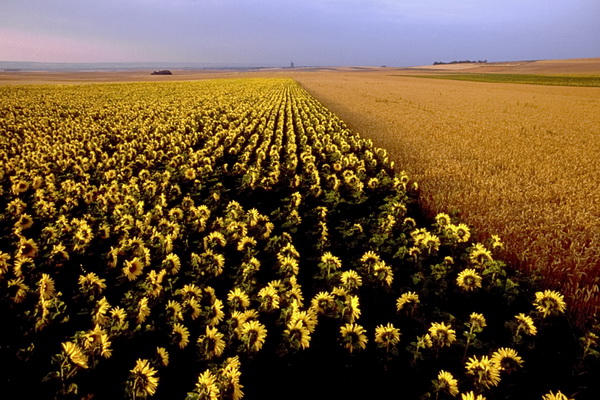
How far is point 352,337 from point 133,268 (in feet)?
8.99

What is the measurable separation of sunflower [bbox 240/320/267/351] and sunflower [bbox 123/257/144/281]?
178cm

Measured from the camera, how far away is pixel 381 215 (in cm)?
611

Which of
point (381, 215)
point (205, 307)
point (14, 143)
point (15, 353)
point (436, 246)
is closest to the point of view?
point (15, 353)

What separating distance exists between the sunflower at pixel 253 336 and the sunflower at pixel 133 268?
178cm

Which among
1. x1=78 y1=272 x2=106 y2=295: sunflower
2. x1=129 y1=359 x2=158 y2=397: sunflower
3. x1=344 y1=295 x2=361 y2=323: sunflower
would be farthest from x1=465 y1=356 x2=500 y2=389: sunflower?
x1=78 y1=272 x2=106 y2=295: sunflower

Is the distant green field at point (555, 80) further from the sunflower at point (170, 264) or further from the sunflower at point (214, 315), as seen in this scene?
the sunflower at point (214, 315)

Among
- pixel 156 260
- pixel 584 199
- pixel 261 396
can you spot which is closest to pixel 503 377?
pixel 261 396

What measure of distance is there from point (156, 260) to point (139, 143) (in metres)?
8.62

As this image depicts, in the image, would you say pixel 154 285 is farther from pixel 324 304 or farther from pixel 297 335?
pixel 324 304

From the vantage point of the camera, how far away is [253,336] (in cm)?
303

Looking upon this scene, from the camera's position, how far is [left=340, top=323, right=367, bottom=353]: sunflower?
307 centimetres

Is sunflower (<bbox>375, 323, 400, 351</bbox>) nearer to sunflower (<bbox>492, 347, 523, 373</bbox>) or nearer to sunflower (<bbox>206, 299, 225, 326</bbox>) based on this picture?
sunflower (<bbox>492, 347, 523, 373</bbox>)

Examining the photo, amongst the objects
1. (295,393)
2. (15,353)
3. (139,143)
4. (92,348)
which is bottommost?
(295,393)

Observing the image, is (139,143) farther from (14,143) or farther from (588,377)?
(588,377)
